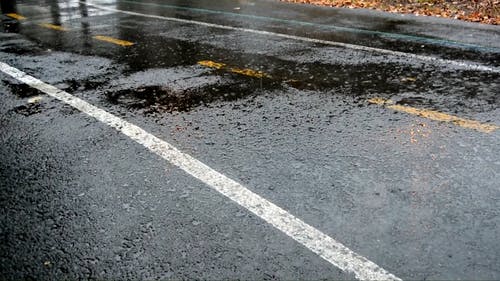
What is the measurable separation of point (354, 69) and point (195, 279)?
4620 mm

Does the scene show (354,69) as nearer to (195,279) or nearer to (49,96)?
(49,96)

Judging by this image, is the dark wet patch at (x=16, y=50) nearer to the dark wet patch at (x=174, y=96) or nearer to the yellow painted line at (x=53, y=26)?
the yellow painted line at (x=53, y=26)

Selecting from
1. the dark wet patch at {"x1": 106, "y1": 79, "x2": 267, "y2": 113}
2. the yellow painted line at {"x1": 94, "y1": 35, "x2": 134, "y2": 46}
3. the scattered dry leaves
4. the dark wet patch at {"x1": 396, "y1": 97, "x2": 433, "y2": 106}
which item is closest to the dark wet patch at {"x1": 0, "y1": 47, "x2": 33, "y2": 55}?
the yellow painted line at {"x1": 94, "y1": 35, "x2": 134, "y2": 46}

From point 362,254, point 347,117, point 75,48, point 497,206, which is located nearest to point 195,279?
point 362,254

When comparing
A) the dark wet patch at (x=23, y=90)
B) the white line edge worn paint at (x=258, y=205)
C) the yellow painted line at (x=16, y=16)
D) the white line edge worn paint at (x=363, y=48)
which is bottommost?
the white line edge worn paint at (x=258, y=205)

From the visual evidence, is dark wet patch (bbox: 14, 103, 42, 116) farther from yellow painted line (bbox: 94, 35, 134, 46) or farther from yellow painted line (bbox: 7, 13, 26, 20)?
yellow painted line (bbox: 7, 13, 26, 20)

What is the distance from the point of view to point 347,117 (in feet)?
15.3

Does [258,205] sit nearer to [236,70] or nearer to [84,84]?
[236,70]

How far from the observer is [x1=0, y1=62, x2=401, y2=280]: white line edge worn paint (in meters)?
2.53

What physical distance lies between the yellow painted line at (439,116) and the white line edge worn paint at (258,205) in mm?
2346

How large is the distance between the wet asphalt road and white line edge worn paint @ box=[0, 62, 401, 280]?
0.21 feet

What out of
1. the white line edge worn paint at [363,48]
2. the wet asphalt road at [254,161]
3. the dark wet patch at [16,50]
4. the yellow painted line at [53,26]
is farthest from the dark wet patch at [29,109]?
the yellow painted line at [53,26]

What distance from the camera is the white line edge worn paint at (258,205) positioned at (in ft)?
8.29

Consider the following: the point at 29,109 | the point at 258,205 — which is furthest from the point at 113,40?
the point at 258,205
